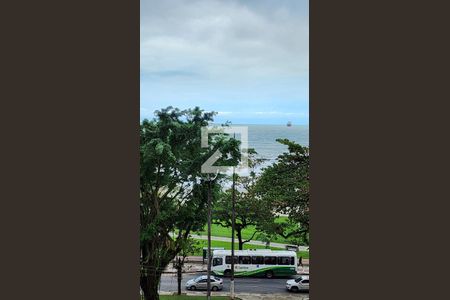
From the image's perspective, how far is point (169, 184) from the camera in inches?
247

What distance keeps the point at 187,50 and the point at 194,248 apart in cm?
273

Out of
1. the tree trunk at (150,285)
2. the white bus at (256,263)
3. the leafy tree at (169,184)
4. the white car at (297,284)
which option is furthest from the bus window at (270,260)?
the tree trunk at (150,285)

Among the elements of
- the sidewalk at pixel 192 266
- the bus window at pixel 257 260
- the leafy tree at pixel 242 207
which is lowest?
the sidewalk at pixel 192 266

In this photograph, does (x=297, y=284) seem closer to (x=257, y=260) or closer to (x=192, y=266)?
(x=257, y=260)

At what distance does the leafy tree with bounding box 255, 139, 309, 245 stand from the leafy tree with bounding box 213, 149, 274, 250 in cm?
19

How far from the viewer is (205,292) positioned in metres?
6.18

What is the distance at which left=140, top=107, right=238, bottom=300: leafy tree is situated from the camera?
18.4ft

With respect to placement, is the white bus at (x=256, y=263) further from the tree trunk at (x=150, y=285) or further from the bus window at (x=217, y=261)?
the tree trunk at (x=150, y=285)

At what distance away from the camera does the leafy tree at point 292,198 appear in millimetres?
6570

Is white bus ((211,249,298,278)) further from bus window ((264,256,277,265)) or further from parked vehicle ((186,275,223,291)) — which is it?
parked vehicle ((186,275,223,291))

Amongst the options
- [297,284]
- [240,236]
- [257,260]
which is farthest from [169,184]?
[297,284]

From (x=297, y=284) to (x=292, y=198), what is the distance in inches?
47.4

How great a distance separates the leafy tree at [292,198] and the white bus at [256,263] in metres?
0.30

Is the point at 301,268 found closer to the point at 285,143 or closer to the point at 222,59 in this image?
the point at 285,143
